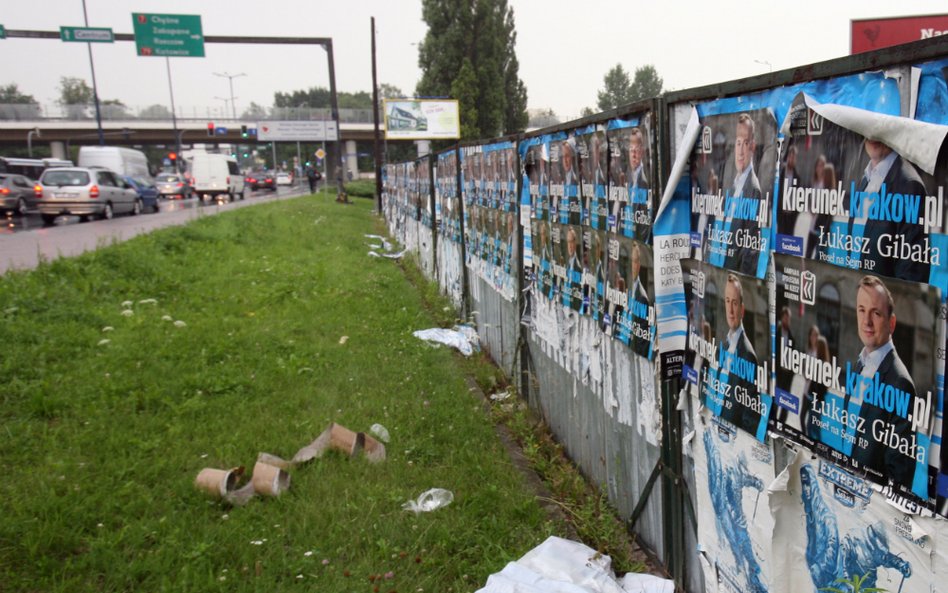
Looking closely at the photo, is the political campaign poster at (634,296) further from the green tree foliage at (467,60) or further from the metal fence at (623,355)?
the green tree foliage at (467,60)

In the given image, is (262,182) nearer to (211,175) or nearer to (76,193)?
Result: (211,175)

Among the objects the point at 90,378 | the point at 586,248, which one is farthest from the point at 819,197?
the point at 90,378

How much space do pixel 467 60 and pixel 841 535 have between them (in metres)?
52.0

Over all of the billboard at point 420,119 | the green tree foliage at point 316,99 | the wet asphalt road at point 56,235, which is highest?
the green tree foliage at point 316,99

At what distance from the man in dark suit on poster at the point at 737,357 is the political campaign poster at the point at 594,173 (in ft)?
4.38

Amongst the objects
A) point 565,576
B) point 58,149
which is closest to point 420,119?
point 565,576

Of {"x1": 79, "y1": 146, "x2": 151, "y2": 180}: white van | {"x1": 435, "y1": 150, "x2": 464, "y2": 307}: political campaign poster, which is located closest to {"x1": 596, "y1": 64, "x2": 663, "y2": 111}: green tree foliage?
{"x1": 79, "y1": 146, "x2": 151, "y2": 180}: white van

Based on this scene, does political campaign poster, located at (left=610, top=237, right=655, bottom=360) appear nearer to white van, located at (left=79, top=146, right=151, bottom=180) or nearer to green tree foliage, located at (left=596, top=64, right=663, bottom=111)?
white van, located at (left=79, top=146, right=151, bottom=180)

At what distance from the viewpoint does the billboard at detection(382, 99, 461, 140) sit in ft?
147

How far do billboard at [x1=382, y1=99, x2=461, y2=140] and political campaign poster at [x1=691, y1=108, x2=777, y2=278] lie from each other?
42.7 metres

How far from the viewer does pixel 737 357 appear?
2.59 metres

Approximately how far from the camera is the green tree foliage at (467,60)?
170ft

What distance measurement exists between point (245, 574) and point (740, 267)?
2.66 m

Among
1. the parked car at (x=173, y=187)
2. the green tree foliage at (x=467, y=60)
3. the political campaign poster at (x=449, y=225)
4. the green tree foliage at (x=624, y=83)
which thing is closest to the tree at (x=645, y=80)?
the green tree foliage at (x=624, y=83)
